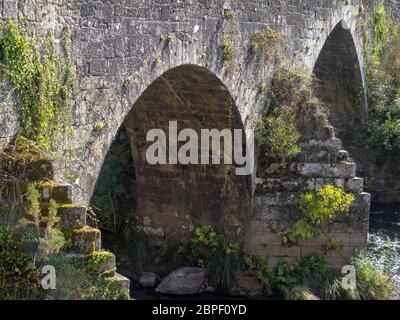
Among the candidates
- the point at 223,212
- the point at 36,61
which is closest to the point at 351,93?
the point at 223,212

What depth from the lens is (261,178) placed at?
39.1 ft

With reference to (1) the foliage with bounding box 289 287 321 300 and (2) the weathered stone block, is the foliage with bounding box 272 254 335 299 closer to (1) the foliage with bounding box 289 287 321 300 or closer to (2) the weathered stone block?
(1) the foliage with bounding box 289 287 321 300

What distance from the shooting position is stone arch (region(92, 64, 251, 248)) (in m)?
11.2

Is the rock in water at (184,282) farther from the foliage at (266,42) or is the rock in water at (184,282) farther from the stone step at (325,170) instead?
the foliage at (266,42)

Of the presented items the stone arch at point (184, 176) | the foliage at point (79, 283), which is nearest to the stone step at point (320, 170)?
the stone arch at point (184, 176)

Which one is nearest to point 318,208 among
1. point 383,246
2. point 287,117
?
point 287,117

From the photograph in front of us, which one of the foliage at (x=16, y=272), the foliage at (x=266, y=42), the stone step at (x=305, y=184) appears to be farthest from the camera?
the stone step at (x=305, y=184)

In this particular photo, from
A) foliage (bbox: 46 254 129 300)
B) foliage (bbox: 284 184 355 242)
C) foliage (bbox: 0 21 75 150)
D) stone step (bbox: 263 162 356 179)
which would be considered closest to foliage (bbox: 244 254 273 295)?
foliage (bbox: 284 184 355 242)

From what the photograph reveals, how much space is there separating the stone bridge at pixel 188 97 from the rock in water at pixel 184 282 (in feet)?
2.25

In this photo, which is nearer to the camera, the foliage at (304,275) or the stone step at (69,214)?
the stone step at (69,214)

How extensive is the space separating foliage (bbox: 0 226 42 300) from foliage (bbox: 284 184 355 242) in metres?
6.01

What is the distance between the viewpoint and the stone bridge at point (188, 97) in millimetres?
7664
